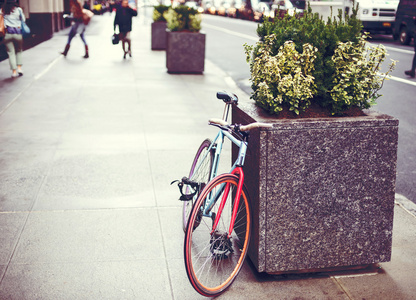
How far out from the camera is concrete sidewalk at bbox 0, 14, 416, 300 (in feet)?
12.7

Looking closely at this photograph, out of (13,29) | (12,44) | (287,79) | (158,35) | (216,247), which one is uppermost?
(287,79)

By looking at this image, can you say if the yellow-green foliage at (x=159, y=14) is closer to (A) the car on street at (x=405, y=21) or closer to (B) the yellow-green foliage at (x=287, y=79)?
(A) the car on street at (x=405, y=21)

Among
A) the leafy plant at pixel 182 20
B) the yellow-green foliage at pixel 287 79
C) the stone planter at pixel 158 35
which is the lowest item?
the stone planter at pixel 158 35

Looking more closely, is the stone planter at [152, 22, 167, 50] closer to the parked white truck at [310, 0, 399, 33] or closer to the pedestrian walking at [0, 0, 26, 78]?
the pedestrian walking at [0, 0, 26, 78]

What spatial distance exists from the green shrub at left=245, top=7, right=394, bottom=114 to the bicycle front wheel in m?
0.74

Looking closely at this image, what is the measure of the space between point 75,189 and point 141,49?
1506cm

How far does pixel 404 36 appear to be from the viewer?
22.0 meters

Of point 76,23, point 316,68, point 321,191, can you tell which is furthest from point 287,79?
point 76,23

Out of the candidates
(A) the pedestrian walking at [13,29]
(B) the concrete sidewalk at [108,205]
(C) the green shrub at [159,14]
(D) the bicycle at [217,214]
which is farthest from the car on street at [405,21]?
(D) the bicycle at [217,214]

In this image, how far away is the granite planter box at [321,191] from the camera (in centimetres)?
382

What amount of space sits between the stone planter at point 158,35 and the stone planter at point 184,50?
6.02 meters

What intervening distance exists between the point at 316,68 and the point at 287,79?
31 cm

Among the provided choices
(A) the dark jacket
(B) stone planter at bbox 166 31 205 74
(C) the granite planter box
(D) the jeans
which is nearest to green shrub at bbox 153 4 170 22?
(A) the dark jacket

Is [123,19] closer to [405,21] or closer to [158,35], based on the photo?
[158,35]
